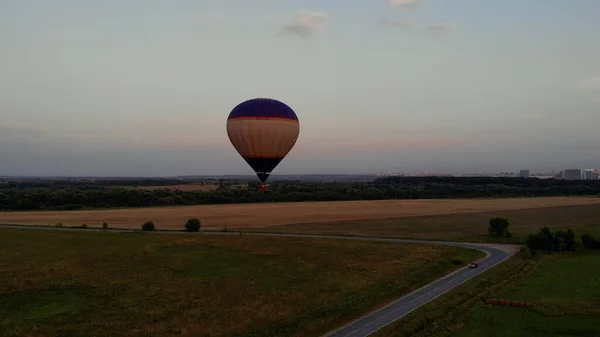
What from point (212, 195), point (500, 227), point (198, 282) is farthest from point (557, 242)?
point (212, 195)

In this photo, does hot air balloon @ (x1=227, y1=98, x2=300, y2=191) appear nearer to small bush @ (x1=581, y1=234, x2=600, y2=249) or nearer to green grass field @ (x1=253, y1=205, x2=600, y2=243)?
green grass field @ (x1=253, y1=205, x2=600, y2=243)

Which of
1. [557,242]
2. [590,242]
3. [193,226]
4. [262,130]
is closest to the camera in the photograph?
[262,130]

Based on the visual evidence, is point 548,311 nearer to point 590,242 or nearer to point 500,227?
point 590,242

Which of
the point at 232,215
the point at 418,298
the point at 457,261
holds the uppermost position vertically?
the point at 232,215

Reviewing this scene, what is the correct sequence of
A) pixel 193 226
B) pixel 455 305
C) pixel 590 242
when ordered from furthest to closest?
pixel 193 226 < pixel 590 242 < pixel 455 305

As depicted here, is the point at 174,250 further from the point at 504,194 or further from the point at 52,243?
the point at 504,194

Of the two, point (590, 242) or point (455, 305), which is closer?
point (455, 305)

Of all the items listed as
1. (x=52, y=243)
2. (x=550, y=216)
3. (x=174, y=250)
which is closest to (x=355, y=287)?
(x=174, y=250)

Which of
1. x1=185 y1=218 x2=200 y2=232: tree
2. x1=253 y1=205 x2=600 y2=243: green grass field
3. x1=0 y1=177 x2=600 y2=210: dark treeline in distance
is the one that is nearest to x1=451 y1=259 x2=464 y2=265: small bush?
x1=253 y1=205 x2=600 y2=243: green grass field
